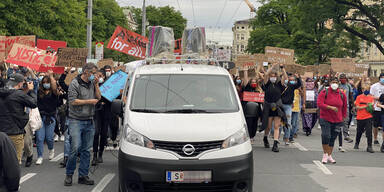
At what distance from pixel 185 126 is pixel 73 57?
7.28 metres

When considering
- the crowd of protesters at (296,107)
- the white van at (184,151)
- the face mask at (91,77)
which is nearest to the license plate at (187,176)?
the white van at (184,151)

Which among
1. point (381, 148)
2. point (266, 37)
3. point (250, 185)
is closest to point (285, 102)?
point (381, 148)

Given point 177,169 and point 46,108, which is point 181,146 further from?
point 46,108


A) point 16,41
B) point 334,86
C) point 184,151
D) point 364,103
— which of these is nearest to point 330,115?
point 334,86

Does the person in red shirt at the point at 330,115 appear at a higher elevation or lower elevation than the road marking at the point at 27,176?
higher

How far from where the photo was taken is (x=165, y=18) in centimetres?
8094

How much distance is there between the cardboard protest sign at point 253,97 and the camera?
471 inches

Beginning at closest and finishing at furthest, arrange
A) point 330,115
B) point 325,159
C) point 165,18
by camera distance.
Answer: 1. point 330,115
2. point 325,159
3. point 165,18

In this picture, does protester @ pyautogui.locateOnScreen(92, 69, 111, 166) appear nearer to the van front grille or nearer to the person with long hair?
the person with long hair

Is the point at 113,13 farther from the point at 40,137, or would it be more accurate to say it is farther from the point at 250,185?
the point at 250,185

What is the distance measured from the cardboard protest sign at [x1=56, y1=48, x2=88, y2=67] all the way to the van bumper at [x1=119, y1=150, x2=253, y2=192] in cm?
691

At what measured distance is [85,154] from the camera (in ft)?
Result: 25.3

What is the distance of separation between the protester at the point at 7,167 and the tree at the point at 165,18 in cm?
7601

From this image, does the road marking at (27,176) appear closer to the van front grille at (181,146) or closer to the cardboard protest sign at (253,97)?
the van front grille at (181,146)
